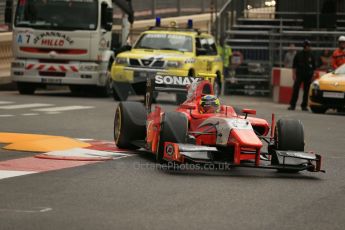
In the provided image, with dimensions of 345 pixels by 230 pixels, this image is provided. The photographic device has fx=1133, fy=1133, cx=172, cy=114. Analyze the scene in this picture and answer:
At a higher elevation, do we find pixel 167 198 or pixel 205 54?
pixel 167 198

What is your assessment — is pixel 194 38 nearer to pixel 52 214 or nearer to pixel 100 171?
pixel 100 171

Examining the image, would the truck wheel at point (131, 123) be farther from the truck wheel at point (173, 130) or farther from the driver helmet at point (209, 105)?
the truck wheel at point (173, 130)

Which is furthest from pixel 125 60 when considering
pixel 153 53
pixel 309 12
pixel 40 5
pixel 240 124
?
pixel 240 124

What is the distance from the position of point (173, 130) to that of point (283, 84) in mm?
18541

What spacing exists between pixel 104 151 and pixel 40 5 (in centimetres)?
1517

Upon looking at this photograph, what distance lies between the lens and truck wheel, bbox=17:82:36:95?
96.7 feet

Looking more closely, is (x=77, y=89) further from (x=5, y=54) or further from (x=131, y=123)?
(x=131, y=123)

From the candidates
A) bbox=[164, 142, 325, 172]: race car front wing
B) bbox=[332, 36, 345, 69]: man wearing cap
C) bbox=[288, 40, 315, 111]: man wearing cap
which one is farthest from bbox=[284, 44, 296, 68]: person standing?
bbox=[164, 142, 325, 172]: race car front wing

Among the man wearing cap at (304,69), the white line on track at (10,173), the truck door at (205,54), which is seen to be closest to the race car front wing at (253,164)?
the white line on track at (10,173)

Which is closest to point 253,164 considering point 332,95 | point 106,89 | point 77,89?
point 332,95

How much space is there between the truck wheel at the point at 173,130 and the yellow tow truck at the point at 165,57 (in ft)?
44.1

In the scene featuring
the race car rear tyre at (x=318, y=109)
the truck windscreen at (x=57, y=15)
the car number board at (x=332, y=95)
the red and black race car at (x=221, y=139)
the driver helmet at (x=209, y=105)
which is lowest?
the race car rear tyre at (x=318, y=109)

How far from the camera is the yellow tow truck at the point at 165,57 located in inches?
1068

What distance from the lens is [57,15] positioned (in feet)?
95.1
